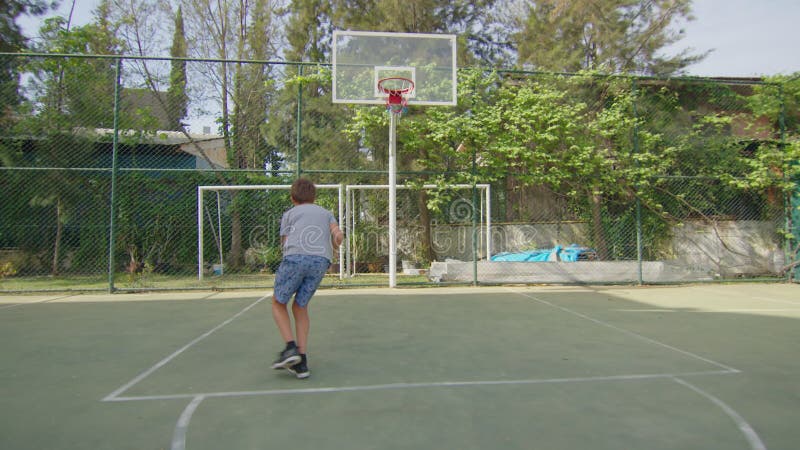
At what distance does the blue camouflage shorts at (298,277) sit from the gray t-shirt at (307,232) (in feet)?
0.17

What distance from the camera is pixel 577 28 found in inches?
530

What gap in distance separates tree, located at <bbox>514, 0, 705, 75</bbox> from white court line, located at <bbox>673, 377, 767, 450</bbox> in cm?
1095

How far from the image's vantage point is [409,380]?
336 cm

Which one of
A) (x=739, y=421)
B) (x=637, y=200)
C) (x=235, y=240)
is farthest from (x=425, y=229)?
(x=739, y=421)

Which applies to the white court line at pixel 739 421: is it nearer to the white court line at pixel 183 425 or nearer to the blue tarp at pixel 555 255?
the white court line at pixel 183 425

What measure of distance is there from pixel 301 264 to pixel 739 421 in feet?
9.43

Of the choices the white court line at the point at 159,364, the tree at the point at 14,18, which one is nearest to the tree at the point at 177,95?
the tree at the point at 14,18

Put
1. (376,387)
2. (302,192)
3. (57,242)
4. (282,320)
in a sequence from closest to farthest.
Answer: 1. (376,387)
2. (282,320)
3. (302,192)
4. (57,242)

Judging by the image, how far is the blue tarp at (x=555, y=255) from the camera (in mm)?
10051

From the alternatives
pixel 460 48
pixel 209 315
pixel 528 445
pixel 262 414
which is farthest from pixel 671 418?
pixel 460 48

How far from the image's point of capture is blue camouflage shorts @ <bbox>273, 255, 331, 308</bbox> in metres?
3.53

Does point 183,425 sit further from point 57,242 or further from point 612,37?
point 612,37

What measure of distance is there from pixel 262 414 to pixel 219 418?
0.76 ft

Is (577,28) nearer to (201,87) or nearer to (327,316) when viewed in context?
(201,87)
